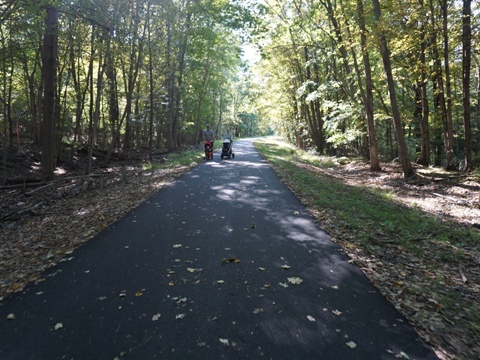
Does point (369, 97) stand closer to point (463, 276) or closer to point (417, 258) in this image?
point (417, 258)

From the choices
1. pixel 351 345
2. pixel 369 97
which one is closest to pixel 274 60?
pixel 369 97

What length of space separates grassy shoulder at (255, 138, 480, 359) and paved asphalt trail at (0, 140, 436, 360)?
0.29 metres

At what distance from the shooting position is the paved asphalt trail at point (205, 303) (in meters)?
2.79

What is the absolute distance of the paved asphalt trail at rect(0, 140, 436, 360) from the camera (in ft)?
9.14

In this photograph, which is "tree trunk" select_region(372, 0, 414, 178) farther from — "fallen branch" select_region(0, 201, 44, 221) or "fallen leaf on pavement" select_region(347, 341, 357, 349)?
"fallen branch" select_region(0, 201, 44, 221)

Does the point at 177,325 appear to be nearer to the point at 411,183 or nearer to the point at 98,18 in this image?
the point at 98,18

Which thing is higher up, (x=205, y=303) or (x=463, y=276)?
(x=205, y=303)

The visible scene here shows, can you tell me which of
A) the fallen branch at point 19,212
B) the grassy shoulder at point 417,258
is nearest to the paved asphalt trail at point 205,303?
the grassy shoulder at point 417,258

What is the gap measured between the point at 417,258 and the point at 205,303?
12.4 feet

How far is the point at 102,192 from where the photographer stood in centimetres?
1009

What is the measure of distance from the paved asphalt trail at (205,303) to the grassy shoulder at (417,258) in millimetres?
288

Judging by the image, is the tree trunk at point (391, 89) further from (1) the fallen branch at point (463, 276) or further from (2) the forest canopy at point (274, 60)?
(1) the fallen branch at point (463, 276)

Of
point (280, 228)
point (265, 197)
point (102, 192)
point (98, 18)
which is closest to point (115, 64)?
point (98, 18)

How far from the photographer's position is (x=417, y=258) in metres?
4.93
